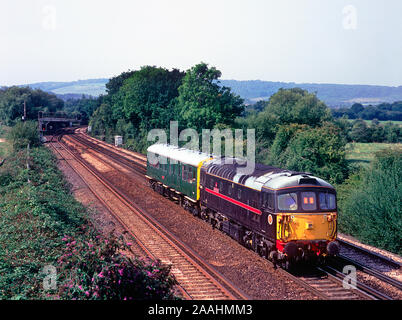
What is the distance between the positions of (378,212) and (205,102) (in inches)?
1286

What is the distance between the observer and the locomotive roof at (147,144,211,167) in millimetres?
25917

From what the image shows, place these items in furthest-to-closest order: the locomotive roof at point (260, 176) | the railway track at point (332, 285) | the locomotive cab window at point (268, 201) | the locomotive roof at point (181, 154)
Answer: the locomotive roof at point (181, 154) → the locomotive roof at point (260, 176) → the locomotive cab window at point (268, 201) → the railway track at point (332, 285)

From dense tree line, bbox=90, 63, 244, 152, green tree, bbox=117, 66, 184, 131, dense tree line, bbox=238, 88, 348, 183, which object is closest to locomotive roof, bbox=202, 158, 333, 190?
dense tree line, bbox=238, 88, 348, 183

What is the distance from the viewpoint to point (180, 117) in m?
52.7

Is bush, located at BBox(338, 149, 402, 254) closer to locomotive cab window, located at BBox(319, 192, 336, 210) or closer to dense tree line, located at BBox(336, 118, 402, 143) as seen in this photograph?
locomotive cab window, located at BBox(319, 192, 336, 210)

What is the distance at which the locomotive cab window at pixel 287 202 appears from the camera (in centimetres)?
1573

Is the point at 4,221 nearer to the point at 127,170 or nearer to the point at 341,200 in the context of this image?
the point at 341,200

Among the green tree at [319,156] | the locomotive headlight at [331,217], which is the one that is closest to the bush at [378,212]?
the locomotive headlight at [331,217]

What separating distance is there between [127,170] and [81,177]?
638cm

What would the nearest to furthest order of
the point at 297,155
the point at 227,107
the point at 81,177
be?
1. the point at 297,155
2. the point at 81,177
3. the point at 227,107

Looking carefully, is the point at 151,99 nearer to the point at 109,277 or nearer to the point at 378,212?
the point at 378,212

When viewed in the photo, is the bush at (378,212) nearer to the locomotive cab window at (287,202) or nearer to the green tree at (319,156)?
the locomotive cab window at (287,202)

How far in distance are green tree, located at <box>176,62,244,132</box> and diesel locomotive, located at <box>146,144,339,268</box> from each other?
26755 millimetres
